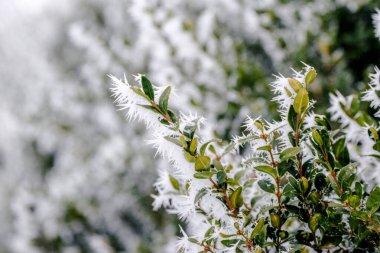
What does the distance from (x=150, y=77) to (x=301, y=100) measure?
2.80 m

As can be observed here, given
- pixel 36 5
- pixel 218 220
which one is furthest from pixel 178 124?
pixel 36 5

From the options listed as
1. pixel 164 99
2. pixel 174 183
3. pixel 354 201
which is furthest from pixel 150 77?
pixel 354 201

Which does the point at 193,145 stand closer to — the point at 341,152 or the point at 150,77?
the point at 341,152

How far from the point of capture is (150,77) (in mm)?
3506

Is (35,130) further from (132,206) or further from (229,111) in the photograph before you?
(229,111)

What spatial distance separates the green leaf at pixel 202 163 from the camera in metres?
0.83

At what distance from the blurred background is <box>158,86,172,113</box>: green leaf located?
2.88 ft

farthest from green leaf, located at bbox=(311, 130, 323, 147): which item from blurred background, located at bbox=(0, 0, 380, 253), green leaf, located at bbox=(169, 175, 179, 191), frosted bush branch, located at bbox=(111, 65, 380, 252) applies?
blurred background, located at bbox=(0, 0, 380, 253)

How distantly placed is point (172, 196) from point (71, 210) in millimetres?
2729

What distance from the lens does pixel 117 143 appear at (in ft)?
12.7

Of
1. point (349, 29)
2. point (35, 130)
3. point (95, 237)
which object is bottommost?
point (95, 237)

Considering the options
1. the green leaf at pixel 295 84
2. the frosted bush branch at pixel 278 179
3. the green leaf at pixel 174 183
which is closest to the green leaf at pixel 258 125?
the frosted bush branch at pixel 278 179

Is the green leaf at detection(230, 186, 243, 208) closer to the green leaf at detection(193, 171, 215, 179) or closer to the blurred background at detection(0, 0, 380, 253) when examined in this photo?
the green leaf at detection(193, 171, 215, 179)

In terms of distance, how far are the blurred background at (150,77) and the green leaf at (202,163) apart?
35.9 inches
